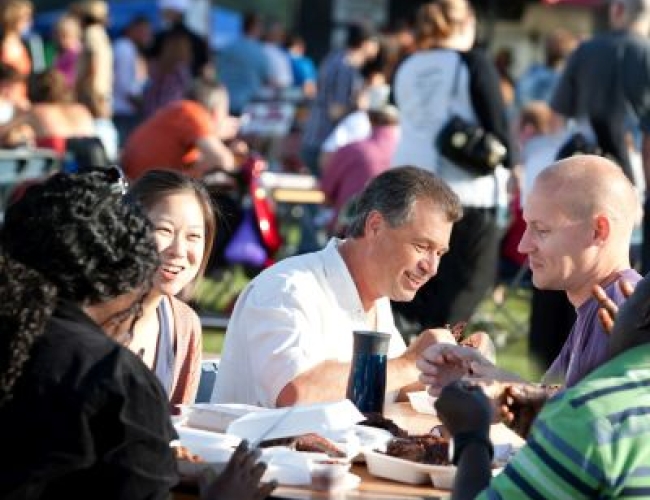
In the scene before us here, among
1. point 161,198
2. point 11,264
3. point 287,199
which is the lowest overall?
point 287,199

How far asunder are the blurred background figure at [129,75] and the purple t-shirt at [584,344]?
11603mm

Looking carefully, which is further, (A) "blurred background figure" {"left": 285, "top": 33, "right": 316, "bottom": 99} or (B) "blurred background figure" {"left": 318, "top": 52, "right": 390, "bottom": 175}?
(A) "blurred background figure" {"left": 285, "top": 33, "right": 316, "bottom": 99}

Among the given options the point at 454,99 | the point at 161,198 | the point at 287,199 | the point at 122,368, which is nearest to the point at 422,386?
the point at 161,198

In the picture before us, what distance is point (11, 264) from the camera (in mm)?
3109

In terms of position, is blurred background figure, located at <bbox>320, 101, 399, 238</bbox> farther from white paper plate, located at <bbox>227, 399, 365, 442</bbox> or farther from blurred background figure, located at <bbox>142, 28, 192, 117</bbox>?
white paper plate, located at <bbox>227, 399, 365, 442</bbox>

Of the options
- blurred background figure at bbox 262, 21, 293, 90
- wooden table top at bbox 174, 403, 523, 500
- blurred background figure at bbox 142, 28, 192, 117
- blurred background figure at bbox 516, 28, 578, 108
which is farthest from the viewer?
blurred background figure at bbox 262, 21, 293, 90

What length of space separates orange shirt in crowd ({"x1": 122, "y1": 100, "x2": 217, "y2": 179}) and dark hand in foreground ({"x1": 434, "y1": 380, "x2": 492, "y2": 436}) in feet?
22.1

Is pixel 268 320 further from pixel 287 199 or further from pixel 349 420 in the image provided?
pixel 287 199

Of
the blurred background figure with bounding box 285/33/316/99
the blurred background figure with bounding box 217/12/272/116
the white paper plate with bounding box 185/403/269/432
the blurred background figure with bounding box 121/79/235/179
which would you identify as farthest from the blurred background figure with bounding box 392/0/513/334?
the blurred background figure with bounding box 285/33/316/99

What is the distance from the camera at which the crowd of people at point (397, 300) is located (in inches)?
119

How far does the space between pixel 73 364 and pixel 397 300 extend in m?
2.29

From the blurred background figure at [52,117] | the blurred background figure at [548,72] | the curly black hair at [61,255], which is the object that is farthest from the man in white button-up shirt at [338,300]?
the blurred background figure at [548,72]

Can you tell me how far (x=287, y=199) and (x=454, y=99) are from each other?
3.99m

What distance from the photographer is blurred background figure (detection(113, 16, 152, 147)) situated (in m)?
17.6
